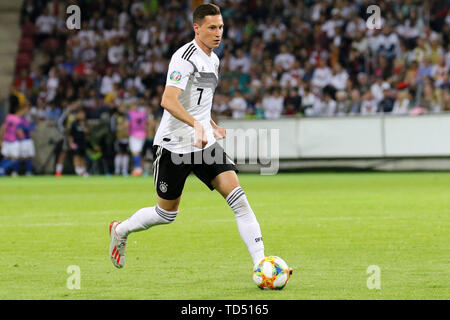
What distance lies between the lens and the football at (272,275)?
687 centimetres

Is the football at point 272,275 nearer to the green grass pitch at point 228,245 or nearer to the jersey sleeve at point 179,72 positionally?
the green grass pitch at point 228,245

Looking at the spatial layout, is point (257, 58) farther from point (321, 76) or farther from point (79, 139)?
point (79, 139)

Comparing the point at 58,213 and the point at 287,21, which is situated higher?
the point at 287,21

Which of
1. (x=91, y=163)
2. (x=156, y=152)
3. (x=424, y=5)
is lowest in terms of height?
(x=91, y=163)

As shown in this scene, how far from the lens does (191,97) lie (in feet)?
24.9

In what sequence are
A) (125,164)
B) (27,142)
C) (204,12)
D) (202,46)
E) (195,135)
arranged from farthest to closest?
1. (27,142)
2. (125,164)
3. (202,46)
4. (204,12)
5. (195,135)

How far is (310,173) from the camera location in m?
25.2

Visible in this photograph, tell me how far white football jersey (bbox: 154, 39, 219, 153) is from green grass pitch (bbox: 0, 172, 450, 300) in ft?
3.74

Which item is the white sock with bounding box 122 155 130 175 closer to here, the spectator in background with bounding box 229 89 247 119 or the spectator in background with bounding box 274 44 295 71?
the spectator in background with bounding box 229 89 247 119

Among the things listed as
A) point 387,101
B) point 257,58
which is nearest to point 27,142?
point 257,58

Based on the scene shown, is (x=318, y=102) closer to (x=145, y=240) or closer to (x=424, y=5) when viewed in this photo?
(x=424, y=5)

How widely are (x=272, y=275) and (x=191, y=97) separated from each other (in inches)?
67.1
